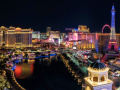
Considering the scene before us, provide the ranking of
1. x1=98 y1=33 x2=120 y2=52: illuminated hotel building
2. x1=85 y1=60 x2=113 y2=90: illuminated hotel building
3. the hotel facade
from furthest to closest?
the hotel facade → x1=98 y1=33 x2=120 y2=52: illuminated hotel building → x1=85 y1=60 x2=113 y2=90: illuminated hotel building

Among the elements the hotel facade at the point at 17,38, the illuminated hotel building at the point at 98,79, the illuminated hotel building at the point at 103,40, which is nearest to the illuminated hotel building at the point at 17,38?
the hotel facade at the point at 17,38

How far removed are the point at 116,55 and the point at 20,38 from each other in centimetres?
1877

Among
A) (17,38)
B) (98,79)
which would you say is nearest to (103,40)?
(17,38)

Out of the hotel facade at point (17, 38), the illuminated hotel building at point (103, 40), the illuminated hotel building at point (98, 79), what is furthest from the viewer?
the hotel facade at point (17, 38)

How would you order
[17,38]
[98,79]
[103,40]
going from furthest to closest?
[17,38] → [103,40] → [98,79]

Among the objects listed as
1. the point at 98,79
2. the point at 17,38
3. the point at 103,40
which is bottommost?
the point at 98,79

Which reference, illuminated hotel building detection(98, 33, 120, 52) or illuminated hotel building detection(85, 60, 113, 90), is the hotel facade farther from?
illuminated hotel building detection(85, 60, 113, 90)

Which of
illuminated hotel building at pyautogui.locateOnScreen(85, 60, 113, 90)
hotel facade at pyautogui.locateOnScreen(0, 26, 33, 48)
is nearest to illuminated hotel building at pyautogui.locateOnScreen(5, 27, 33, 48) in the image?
hotel facade at pyautogui.locateOnScreen(0, 26, 33, 48)

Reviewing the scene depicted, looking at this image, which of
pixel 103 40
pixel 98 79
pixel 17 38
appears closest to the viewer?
pixel 98 79

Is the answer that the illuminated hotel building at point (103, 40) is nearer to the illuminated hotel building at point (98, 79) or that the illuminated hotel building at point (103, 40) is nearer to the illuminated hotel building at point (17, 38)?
the illuminated hotel building at point (17, 38)

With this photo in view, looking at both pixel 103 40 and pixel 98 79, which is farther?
pixel 103 40

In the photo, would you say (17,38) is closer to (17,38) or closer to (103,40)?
(17,38)

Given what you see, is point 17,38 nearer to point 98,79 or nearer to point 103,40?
point 103,40

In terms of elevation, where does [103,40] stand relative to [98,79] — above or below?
above
